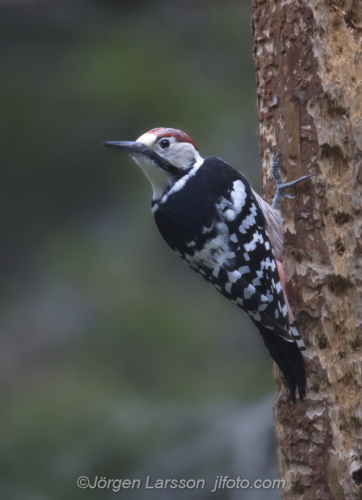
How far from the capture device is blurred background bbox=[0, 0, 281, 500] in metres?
6.07

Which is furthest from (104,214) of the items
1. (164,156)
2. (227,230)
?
(227,230)

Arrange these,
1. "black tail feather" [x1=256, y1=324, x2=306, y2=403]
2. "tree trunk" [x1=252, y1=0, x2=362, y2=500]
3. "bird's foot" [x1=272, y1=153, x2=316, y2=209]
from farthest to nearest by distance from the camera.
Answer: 1. "bird's foot" [x1=272, y1=153, x2=316, y2=209]
2. "black tail feather" [x1=256, y1=324, x2=306, y2=403]
3. "tree trunk" [x1=252, y1=0, x2=362, y2=500]

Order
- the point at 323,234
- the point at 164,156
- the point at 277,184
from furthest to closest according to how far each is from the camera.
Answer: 1. the point at 164,156
2. the point at 277,184
3. the point at 323,234

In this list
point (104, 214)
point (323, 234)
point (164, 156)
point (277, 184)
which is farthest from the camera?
point (104, 214)

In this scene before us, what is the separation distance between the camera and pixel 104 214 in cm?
665

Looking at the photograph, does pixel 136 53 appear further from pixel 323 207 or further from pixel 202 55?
pixel 323 207

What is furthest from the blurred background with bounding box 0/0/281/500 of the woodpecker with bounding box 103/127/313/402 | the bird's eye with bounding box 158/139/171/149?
the bird's eye with bounding box 158/139/171/149

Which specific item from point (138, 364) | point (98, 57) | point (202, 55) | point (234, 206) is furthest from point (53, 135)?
point (234, 206)

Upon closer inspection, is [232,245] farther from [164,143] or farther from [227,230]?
[164,143]

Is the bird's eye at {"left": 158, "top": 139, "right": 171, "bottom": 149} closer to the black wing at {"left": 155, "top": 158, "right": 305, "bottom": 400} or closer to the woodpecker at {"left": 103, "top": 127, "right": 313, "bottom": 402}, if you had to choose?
the woodpecker at {"left": 103, "top": 127, "right": 313, "bottom": 402}

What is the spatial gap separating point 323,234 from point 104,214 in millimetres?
3979

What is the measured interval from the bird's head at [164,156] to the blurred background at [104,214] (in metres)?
2.64

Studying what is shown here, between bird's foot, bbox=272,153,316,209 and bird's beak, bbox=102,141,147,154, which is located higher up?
bird's beak, bbox=102,141,147,154

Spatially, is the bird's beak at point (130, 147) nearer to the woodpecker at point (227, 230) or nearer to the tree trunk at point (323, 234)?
Answer: the woodpecker at point (227, 230)
